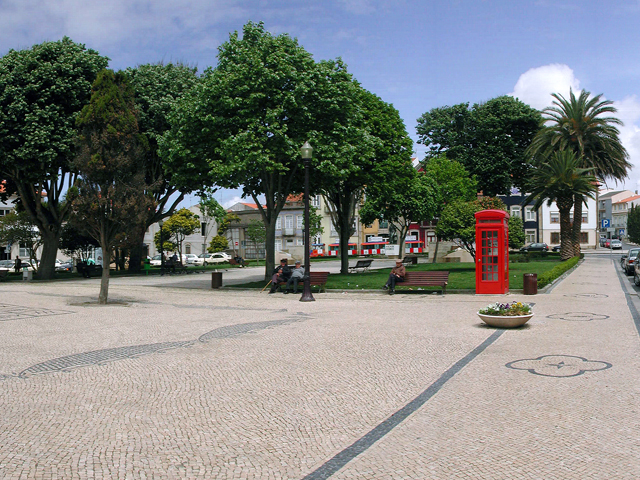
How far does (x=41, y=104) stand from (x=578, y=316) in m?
28.1

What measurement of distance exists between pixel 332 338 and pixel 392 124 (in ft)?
75.2

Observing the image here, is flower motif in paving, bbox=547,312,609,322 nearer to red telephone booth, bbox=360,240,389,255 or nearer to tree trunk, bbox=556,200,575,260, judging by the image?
tree trunk, bbox=556,200,575,260

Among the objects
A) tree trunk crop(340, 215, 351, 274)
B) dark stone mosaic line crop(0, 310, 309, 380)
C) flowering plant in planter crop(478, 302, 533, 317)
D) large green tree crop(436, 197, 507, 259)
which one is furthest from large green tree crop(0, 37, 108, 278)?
flowering plant in planter crop(478, 302, 533, 317)

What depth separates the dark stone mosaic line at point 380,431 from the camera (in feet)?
14.9

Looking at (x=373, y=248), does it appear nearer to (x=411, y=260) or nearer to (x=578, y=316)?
(x=411, y=260)

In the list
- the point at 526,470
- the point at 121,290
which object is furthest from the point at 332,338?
the point at 121,290

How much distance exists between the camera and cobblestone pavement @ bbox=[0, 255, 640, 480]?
184 inches

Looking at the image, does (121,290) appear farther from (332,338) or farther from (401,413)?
(401,413)

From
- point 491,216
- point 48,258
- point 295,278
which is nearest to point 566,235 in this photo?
point 491,216

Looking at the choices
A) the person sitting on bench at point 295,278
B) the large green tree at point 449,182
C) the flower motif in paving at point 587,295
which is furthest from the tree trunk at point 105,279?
the large green tree at point 449,182

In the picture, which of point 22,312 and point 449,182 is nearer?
point 22,312

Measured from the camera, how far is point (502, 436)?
527 centimetres

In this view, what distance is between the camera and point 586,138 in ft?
148

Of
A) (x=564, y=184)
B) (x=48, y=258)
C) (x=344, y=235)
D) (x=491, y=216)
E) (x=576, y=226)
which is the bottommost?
(x=48, y=258)
